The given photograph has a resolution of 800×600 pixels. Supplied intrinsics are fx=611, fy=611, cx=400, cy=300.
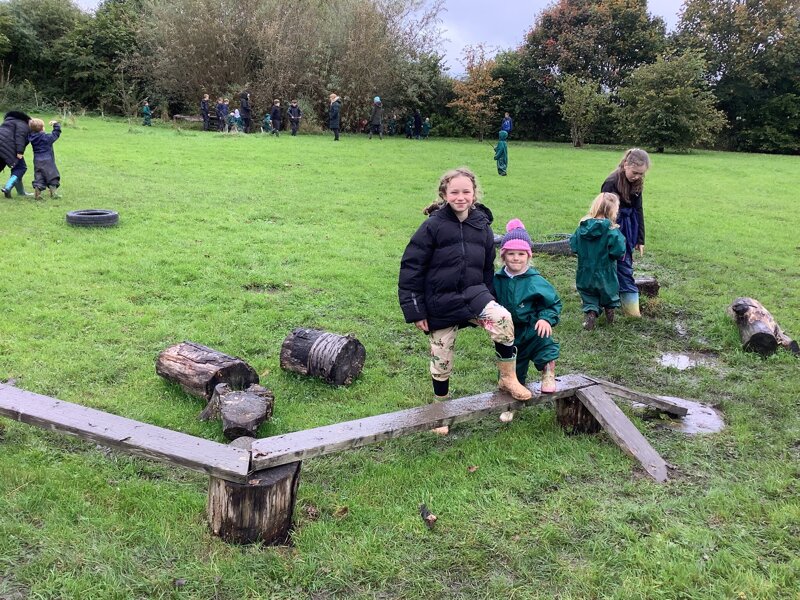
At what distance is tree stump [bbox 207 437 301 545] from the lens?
9.99 feet

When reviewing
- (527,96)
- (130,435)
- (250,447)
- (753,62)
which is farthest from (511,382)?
(753,62)

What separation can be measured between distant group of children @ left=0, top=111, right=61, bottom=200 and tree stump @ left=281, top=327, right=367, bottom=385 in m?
8.18

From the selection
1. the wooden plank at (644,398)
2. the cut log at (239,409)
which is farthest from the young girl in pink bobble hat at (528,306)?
the cut log at (239,409)

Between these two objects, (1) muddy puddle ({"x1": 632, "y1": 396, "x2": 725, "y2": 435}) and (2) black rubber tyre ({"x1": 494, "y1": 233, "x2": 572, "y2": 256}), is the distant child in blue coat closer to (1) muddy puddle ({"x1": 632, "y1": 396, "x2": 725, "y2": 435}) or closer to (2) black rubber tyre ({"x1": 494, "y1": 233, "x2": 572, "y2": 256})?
(2) black rubber tyre ({"x1": 494, "y1": 233, "x2": 572, "y2": 256})

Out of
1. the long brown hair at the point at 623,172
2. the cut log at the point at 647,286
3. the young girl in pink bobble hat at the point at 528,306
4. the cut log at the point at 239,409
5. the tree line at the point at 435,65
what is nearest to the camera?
the cut log at the point at 239,409

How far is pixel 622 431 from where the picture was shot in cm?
405

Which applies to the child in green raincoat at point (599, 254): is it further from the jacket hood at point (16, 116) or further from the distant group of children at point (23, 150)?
the jacket hood at point (16, 116)

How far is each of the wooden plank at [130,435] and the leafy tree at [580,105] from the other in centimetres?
3000

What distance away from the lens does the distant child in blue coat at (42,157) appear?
35.0 ft

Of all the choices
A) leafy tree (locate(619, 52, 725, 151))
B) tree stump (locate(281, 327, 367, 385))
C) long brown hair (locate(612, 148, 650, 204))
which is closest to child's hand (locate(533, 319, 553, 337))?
tree stump (locate(281, 327, 367, 385))

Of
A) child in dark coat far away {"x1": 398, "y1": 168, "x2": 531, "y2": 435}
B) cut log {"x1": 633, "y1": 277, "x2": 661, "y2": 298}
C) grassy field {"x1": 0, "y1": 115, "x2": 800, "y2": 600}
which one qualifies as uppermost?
child in dark coat far away {"x1": 398, "y1": 168, "x2": 531, "y2": 435}

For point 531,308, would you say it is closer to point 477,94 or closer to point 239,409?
point 239,409

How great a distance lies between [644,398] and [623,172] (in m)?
3.03

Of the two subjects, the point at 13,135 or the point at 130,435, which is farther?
the point at 13,135
